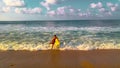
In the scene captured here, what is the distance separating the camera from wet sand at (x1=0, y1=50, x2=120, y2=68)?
533 inches

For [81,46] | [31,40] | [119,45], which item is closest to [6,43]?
[31,40]

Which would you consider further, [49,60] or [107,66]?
[49,60]

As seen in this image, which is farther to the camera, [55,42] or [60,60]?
[55,42]

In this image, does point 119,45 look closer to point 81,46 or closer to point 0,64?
point 81,46

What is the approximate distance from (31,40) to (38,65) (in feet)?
38.3

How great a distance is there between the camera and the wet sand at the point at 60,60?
1353cm

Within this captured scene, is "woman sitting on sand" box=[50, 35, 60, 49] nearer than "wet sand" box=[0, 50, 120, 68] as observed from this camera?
No

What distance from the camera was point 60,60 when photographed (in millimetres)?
14859

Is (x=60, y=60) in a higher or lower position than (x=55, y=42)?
lower

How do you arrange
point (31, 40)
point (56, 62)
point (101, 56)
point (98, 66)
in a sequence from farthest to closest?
point (31, 40), point (101, 56), point (56, 62), point (98, 66)

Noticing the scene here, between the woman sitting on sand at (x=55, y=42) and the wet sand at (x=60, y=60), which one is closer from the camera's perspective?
the wet sand at (x=60, y=60)

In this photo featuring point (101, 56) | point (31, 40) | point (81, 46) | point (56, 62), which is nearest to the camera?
point (56, 62)

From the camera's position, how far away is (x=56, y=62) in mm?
14328

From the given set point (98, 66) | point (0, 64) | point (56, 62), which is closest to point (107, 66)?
point (98, 66)
